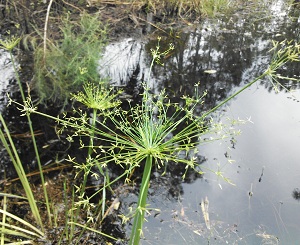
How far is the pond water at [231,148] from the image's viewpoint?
2787mm

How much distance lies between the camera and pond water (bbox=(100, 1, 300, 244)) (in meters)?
2.79

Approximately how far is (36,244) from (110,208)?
1.89 ft

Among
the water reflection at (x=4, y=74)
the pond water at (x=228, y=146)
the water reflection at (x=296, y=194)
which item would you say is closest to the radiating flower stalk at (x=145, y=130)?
the pond water at (x=228, y=146)

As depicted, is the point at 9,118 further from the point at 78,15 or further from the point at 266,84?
the point at 266,84

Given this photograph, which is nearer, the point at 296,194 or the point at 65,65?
Answer: the point at 296,194

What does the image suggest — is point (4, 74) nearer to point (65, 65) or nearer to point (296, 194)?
point (65, 65)

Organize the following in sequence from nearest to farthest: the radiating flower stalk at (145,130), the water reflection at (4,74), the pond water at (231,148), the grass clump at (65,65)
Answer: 1. the radiating flower stalk at (145,130)
2. the pond water at (231,148)
3. the grass clump at (65,65)
4. the water reflection at (4,74)

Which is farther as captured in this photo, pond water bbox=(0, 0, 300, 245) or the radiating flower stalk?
pond water bbox=(0, 0, 300, 245)

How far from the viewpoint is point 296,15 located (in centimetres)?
707

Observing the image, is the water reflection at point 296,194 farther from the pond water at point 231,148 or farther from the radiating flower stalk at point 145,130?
the radiating flower stalk at point 145,130

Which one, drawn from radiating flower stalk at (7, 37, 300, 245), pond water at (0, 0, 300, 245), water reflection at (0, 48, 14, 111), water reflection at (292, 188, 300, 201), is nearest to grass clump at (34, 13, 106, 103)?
pond water at (0, 0, 300, 245)

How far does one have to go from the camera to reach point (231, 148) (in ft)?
11.8

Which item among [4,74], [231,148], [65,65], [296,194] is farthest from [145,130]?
[4,74]

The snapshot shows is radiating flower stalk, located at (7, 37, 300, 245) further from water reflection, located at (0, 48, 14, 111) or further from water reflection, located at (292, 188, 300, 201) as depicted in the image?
water reflection, located at (0, 48, 14, 111)
